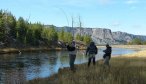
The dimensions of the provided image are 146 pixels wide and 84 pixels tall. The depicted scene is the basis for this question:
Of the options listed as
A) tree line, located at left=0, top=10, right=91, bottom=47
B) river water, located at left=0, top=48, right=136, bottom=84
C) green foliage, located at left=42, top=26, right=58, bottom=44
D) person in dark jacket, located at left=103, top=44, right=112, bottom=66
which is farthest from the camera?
green foliage, located at left=42, top=26, right=58, bottom=44

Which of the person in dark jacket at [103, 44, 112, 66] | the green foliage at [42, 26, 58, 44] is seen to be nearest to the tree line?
the green foliage at [42, 26, 58, 44]

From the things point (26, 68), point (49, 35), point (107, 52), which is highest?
point (107, 52)

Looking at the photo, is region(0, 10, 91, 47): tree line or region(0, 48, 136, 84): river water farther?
region(0, 10, 91, 47): tree line

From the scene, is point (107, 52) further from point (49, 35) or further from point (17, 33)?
point (49, 35)

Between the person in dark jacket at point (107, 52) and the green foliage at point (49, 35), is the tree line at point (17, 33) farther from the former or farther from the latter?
the person in dark jacket at point (107, 52)

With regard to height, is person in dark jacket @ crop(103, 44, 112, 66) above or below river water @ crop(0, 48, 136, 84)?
above

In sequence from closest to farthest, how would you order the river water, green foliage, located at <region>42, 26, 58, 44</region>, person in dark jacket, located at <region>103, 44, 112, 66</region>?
the river water
person in dark jacket, located at <region>103, 44, 112, 66</region>
green foliage, located at <region>42, 26, 58, 44</region>

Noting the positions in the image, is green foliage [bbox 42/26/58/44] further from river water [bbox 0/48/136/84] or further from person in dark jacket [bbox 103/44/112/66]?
person in dark jacket [bbox 103/44/112/66]

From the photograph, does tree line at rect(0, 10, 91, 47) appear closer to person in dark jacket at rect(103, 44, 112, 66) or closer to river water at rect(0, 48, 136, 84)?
river water at rect(0, 48, 136, 84)

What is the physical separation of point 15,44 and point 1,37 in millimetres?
10992

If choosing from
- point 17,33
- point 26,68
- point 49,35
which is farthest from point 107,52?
point 49,35

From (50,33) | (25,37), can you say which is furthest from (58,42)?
(25,37)

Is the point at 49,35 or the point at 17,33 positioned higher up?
the point at 17,33

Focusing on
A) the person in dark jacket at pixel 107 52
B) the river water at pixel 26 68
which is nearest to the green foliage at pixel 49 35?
the river water at pixel 26 68
